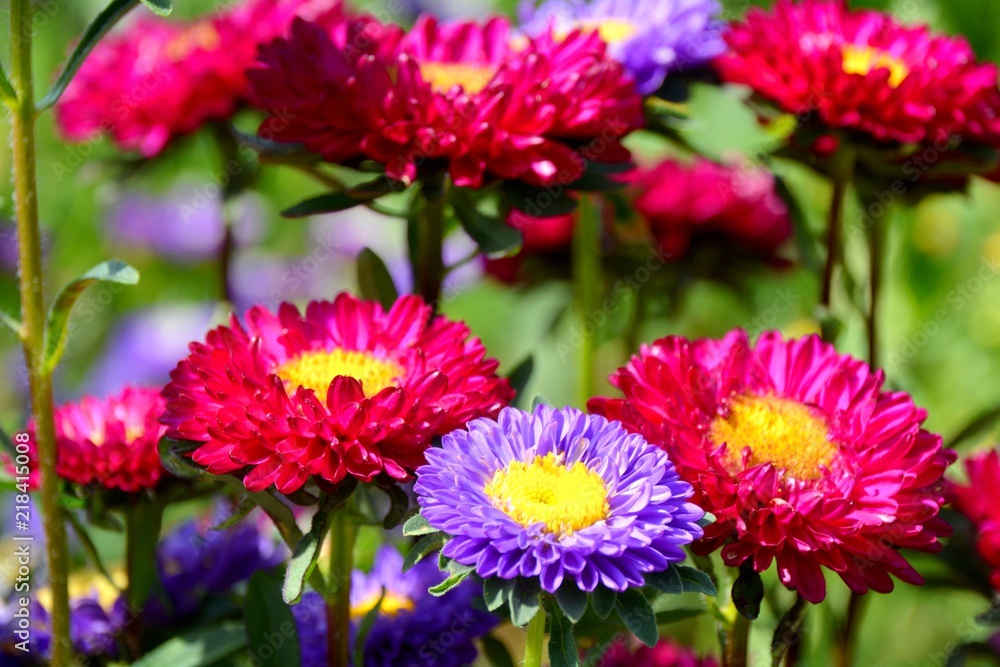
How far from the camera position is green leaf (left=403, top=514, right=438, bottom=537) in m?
0.57

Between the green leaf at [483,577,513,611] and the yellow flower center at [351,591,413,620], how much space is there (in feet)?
1.02

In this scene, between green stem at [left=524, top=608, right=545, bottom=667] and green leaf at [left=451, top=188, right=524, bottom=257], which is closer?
green stem at [left=524, top=608, right=545, bottom=667]

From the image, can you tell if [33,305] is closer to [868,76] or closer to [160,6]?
[160,6]

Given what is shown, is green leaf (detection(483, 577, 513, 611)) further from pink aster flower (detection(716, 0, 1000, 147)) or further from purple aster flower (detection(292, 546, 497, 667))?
pink aster flower (detection(716, 0, 1000, 147))

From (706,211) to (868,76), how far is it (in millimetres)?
422

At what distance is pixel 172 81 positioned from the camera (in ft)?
3.60

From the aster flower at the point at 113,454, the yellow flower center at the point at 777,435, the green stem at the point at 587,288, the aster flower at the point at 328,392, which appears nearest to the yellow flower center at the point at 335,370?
the aster flower at the point at 328,392

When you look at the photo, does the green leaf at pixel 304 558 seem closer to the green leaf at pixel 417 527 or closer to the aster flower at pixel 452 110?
the green leaf at pixel 417 527

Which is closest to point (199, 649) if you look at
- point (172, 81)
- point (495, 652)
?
point (495, 652)

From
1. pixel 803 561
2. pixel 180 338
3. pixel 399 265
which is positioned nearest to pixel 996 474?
pixel 803 561

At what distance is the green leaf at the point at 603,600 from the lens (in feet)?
1.79

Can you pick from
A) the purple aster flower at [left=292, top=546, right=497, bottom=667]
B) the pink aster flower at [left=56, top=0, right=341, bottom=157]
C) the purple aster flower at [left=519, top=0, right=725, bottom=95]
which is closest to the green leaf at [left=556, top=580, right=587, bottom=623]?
the purple aster flower at [left=292, top=546, right=497, bottom=667]

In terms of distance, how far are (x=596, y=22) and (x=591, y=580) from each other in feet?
2.40

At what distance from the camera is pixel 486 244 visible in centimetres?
80
